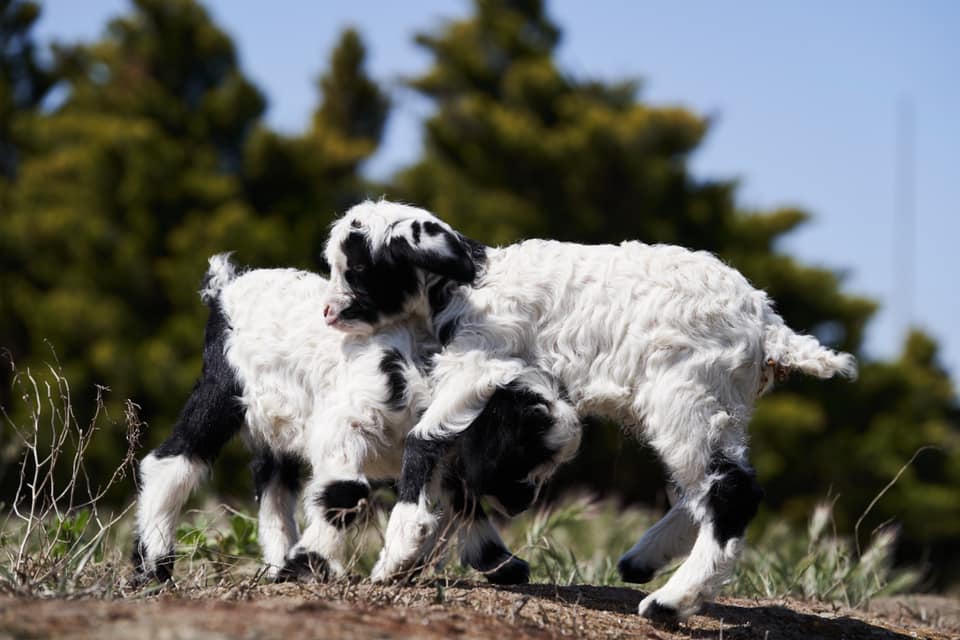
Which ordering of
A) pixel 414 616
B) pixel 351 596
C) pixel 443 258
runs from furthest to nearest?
pixel 443 258
pixel 351 596
pixel 414 616

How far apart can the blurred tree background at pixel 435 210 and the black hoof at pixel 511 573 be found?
13.5 metres

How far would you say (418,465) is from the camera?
17.9ft

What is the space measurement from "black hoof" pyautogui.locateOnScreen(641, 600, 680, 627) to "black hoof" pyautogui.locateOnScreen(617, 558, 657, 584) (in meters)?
0.39

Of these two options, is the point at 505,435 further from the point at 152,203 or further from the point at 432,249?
the point at 152,203

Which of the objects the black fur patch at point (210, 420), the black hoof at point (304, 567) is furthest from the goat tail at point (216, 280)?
the black hoof at point (304, 567)

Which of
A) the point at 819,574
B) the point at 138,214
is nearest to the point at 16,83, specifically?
the point at 138,214

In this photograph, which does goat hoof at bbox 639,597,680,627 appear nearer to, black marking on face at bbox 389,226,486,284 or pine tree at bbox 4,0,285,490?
black marking on face at bbox 389,226,486,284

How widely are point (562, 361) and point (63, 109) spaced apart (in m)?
21.3

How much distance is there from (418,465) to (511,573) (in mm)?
1001

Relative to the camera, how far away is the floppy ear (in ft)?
18.6

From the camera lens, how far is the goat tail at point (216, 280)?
6605mm

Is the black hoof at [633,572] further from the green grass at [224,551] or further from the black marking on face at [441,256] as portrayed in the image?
the black marking on face at [441,256]

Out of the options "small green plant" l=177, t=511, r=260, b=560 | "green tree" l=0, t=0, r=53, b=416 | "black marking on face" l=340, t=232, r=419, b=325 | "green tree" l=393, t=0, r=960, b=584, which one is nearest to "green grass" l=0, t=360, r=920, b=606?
"small green plant" l=177, t=511, r=260, b=560

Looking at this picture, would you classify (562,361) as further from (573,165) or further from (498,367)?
(573,165)
